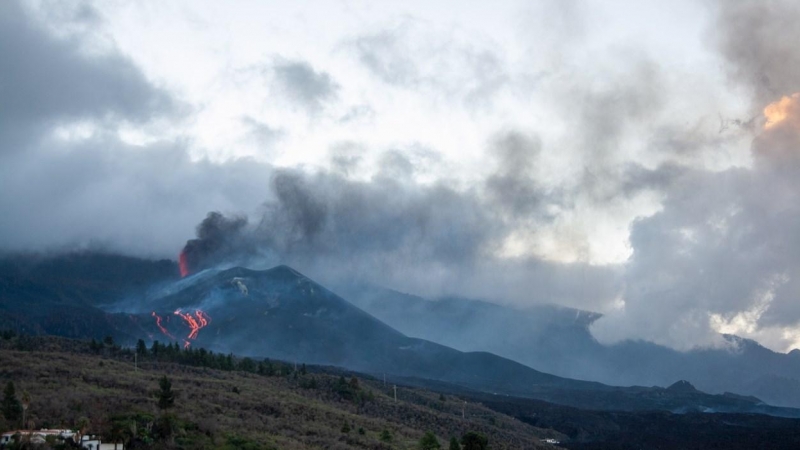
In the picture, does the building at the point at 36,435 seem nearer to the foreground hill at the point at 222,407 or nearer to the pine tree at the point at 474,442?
the foreground hill at the point at 222,407

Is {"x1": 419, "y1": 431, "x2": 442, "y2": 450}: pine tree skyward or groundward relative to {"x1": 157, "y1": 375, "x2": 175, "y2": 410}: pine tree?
groundward

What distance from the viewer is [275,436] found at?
8138cm

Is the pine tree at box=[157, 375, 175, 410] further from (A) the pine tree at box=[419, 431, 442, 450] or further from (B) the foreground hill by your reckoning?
(A) the pine tree at box=[419, 431, 442, 450]

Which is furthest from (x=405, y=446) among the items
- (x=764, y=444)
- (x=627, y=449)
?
(x=764, y=444)

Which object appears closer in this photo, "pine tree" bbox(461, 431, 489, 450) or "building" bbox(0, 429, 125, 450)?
"building" bbox(0, 429, 125, 450)

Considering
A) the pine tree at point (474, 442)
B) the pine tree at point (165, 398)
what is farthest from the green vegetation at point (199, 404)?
the pine tree at point (474, 442)

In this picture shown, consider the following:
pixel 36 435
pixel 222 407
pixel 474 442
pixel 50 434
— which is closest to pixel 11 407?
pixel 50 434

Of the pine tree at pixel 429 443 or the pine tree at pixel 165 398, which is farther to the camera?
the pine tree at pixel 429 443

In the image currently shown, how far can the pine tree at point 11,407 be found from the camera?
68438 millimetres

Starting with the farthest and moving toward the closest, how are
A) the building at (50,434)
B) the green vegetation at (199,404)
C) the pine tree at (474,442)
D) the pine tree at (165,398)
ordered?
the pine tree at (474,442)
the pine tree at (165,398)
the green vegetation at (199,404)
the building at (50,434)

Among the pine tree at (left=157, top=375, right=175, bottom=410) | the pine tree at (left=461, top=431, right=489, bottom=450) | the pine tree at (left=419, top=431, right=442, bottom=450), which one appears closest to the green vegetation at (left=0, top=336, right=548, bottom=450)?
the pine tree at (left=157, top=375, right=175, bottom=410)

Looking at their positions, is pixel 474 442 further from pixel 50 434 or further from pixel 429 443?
pixel 50 434

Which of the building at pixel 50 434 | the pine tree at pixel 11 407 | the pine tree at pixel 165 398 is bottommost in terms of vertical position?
the building at pixel 50 434

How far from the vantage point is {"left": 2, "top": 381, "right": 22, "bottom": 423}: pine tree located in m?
68.4
